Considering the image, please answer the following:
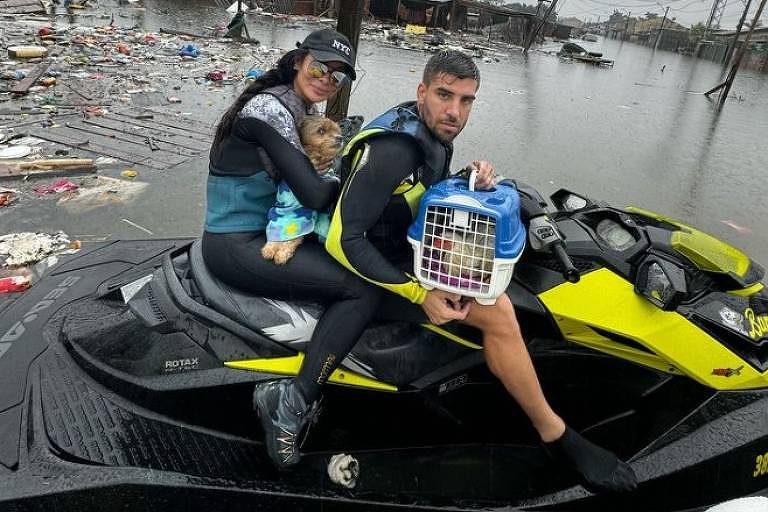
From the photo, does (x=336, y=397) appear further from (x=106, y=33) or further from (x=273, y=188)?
(x=106, y=33)

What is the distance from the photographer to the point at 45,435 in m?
1.72

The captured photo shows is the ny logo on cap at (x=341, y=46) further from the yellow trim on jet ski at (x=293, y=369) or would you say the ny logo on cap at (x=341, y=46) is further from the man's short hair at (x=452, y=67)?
the yellow trim on jet ski at (x=293, y=369)

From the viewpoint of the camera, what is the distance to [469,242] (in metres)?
1.48

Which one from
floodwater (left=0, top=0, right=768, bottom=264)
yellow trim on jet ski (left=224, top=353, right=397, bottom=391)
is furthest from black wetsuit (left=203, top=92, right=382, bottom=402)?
floodwater (left=0, top=0, right=768, bottom=264)

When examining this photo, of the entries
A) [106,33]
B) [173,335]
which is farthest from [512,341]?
[106,33]

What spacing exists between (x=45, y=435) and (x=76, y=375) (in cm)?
25

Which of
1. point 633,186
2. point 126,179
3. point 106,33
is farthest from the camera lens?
point 106,33

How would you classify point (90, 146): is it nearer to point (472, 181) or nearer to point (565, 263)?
point (472, 181)

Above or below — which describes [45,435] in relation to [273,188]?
below

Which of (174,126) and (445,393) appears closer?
(445,393)

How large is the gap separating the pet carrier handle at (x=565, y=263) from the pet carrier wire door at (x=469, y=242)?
0.20 m

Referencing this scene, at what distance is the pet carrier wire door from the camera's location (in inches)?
56.2

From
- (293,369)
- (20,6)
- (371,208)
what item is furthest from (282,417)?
(20,6)

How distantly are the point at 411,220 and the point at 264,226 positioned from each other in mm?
539
